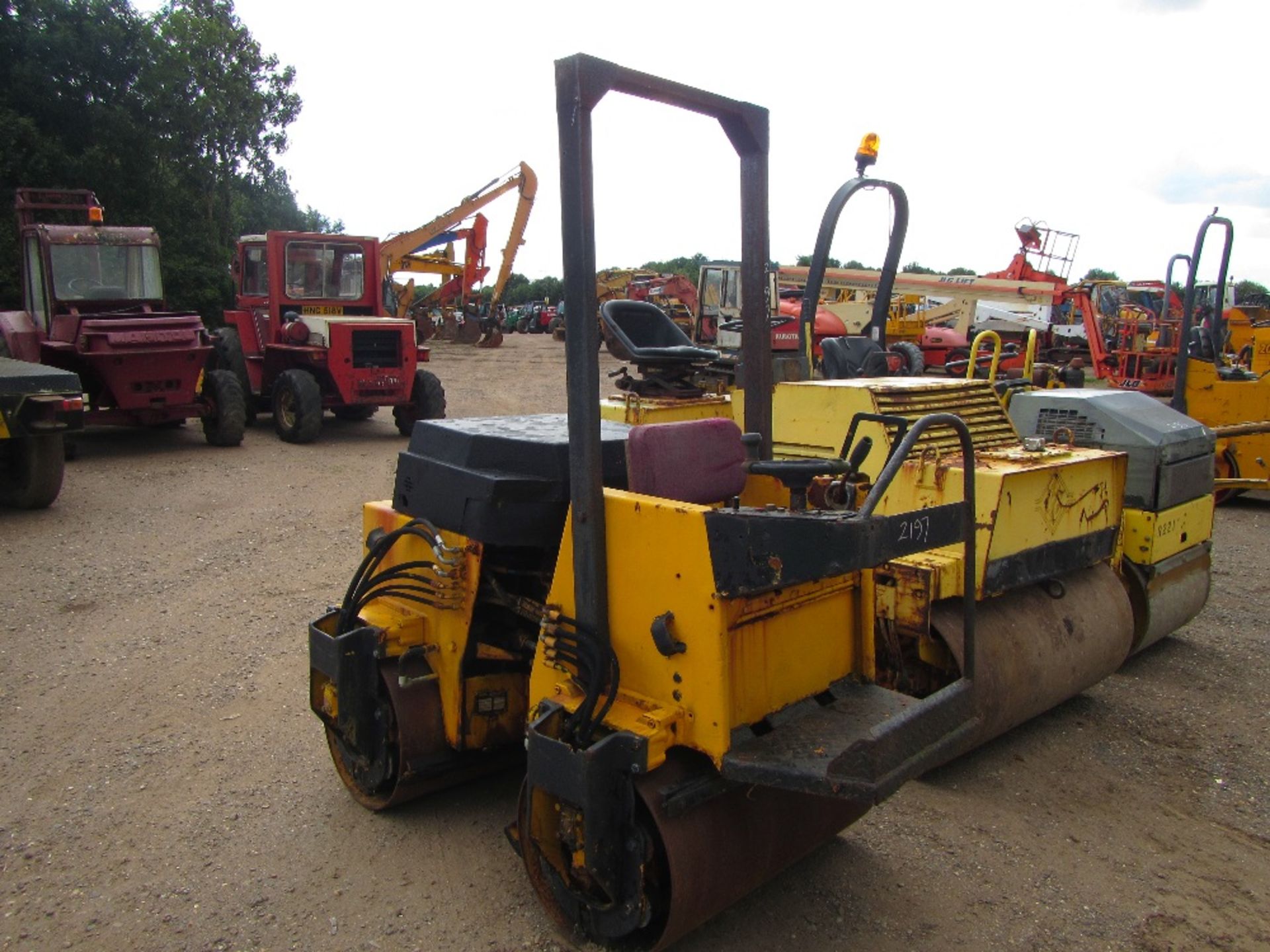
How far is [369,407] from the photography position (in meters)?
13.3

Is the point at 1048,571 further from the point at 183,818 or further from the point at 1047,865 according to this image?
the point at 183,818

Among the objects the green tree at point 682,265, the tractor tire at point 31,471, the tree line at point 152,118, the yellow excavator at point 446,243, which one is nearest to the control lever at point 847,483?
the tractor tire at point 31,471

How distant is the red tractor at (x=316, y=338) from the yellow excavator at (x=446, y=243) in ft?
16.8

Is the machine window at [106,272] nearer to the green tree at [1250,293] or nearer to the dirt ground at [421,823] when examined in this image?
the dirt ground at [421,823]

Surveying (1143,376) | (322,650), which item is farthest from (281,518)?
(1143,376)

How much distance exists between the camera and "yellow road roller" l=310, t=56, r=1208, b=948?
2.44 meters

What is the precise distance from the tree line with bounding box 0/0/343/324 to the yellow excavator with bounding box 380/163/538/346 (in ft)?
14.7

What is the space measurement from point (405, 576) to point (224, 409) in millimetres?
8477

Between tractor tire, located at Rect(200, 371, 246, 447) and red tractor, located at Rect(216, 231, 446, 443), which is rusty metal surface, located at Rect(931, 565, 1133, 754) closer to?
red tractor, located at Rect(216, 231, 446, 443)

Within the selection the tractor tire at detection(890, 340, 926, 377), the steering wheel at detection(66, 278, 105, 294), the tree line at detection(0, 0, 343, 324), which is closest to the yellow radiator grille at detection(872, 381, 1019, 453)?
the steering wheel at detection(66, 278, 105, 294)

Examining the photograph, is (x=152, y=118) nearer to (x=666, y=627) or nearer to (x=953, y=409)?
(x=953, y=409)

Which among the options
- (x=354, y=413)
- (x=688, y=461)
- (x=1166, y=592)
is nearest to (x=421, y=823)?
(x=688, y=461)

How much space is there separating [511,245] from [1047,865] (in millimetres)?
21459

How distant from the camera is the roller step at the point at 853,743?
2344 millimetres
